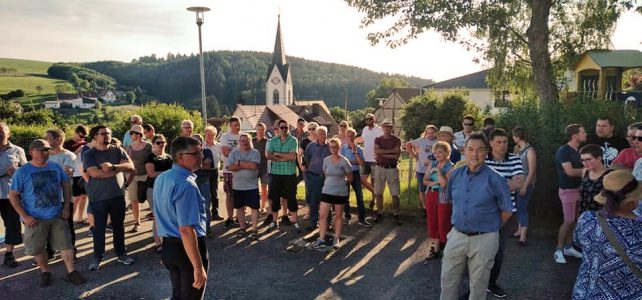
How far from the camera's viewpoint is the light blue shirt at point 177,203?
3.25m

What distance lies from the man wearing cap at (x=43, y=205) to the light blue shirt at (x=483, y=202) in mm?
4480

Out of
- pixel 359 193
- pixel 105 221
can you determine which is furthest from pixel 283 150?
pixel 105 221

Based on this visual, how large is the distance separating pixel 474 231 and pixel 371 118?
5.23 metres

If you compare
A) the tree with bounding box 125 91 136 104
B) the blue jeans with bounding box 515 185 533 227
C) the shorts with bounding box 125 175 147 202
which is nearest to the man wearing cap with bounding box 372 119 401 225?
the blue jeans with bounding box 515 185 533 227

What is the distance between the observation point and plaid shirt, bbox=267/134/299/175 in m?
7.39

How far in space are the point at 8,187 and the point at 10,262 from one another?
1.01m

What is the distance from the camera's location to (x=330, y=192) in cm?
632

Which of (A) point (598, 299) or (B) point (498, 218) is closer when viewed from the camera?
(A) point (598, 299)

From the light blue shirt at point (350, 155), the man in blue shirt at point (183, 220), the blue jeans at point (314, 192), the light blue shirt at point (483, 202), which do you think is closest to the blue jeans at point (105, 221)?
the man in blue shirt at point (183, 220)

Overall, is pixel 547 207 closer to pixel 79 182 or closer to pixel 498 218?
pixel 498 218

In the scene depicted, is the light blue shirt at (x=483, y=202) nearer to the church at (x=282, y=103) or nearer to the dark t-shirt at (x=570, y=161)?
the dark t-shirt at (x=570, y=161)

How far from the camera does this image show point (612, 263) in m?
2.70

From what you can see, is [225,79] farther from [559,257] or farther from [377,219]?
[559,257]

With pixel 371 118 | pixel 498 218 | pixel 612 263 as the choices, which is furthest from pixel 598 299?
pixel 371 118
